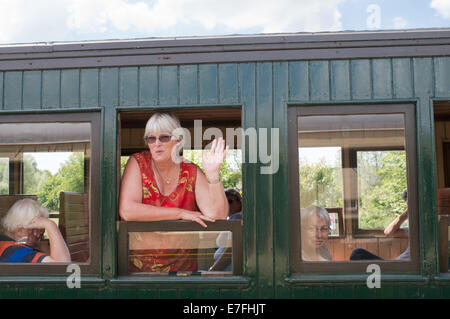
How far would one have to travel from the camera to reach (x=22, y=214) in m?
3.06

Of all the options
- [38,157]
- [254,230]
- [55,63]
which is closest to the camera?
[254,230]

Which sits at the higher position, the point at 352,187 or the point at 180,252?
the point at 352,187

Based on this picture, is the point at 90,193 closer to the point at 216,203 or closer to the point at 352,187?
the point at 216,203

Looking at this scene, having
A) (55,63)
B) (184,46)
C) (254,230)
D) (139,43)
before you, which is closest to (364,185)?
(254,230)

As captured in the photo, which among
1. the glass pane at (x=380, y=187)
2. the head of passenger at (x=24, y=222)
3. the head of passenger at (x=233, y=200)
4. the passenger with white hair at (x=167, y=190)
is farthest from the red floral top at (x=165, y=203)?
the glass pane at (x=380, y=187)

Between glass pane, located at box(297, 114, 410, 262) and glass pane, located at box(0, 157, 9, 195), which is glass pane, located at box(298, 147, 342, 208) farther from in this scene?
glass pane, located at box(0, 157, 9, 195)

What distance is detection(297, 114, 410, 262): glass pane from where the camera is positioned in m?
2.64

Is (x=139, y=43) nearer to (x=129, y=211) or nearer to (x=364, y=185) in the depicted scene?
(x=129, y=211)

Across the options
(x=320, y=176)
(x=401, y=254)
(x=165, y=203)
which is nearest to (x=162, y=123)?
(x=165, y=203)

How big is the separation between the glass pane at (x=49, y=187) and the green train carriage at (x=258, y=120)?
5 centimetres

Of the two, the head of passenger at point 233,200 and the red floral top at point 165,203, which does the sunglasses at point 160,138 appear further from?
the head of passenger at point 233,200

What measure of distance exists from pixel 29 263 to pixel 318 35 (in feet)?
7.48

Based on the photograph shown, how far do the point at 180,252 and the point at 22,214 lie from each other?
1.23 m

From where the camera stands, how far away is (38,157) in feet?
11.2
